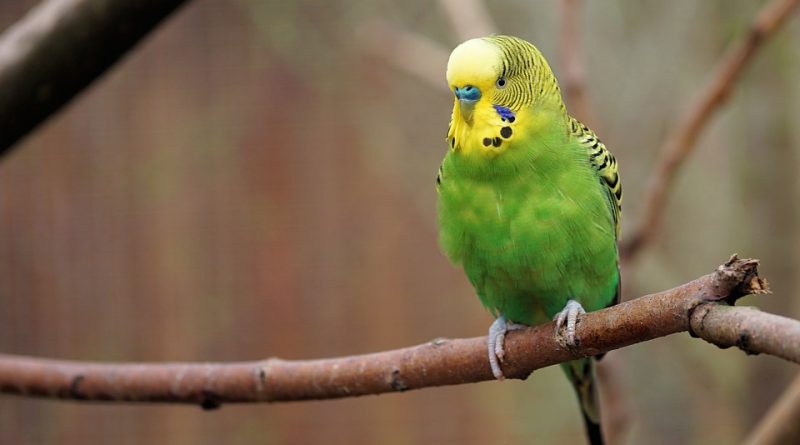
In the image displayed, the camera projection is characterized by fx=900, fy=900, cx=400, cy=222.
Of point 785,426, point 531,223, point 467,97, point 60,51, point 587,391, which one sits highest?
point 60,51

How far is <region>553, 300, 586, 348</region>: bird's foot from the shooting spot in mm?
1283

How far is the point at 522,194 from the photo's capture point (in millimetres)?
1403

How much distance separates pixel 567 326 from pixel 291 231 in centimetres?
166

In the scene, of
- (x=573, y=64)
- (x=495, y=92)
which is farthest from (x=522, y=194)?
(x=573, y=64)

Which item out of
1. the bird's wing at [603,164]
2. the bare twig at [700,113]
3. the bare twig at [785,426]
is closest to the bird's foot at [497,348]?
the bird's wing at [603,164]

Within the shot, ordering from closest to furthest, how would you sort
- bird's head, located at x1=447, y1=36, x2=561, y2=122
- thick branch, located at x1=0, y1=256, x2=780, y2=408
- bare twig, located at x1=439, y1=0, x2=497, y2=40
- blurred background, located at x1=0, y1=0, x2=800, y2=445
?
thick branch, located at x1=0, y1=256, x2=780, y2=408 → bird's head, located at x1=447, y1=36, x2=561, y2=122 → bare twig, located at x1=439, y1=0, x2=497, y2=40 → blurred background, located at x1=0, y1=0, x2=800, y2=445

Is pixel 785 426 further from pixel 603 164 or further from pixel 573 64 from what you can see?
pixel 573 64

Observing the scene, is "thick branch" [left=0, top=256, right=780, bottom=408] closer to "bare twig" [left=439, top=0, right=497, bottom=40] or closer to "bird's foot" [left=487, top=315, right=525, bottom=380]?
"bird's foot" [left=487, top=315, right=525, bottom=380]

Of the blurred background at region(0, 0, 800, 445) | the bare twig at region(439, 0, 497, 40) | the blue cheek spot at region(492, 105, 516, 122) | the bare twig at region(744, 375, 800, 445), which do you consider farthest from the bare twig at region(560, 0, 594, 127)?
the blue cheek spot at region(492, 105, 516, 122)

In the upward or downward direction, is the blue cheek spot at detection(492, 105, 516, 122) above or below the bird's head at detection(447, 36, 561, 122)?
below

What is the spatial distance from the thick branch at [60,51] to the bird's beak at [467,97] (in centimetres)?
46

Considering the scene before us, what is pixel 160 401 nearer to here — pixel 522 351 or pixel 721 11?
pixel 522 351

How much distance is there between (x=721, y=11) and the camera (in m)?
2.96

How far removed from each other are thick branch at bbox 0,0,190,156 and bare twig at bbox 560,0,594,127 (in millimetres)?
1151
